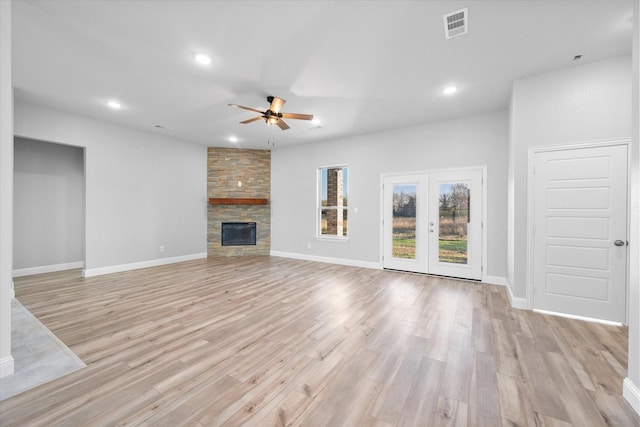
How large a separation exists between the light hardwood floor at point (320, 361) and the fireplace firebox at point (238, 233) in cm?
322

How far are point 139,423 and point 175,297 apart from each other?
250 centimetres

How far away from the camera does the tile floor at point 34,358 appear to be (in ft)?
6.26

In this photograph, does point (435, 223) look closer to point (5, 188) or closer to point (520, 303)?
point (520, 303)

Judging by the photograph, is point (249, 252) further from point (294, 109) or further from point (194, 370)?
point (194, 370)

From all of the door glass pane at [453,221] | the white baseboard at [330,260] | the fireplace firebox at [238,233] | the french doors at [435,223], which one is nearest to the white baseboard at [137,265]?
the fireplace firebox at [238,233]

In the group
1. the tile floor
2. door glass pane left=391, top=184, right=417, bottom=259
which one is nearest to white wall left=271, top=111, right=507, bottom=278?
door glass pane left=391, top=184, right=417, bottom=259

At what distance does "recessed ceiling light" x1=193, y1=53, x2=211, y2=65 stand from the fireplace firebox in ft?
15.6

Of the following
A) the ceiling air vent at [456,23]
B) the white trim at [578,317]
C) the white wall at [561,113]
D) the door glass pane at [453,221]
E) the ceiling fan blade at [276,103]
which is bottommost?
the white trim at [578,317]

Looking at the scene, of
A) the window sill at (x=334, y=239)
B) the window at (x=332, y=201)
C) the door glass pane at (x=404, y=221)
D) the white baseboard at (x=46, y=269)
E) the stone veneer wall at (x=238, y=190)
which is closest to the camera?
the white baseboard at (x=46, y=269)

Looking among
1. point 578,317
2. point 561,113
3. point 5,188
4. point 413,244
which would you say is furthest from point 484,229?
point 5,188

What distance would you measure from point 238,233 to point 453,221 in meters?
5.40

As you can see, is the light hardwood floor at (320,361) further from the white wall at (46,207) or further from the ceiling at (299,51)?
the ceiling at (299,51)

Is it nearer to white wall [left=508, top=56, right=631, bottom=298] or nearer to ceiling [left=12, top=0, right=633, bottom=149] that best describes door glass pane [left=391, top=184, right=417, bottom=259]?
ceiling [left=12, top=0, right=633, bottom=149]

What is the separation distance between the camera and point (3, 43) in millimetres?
1929
